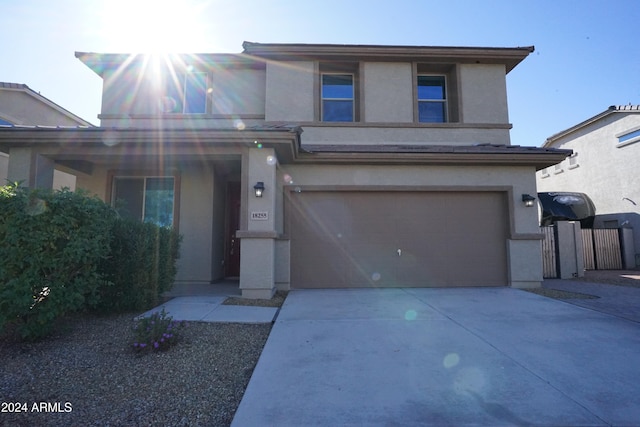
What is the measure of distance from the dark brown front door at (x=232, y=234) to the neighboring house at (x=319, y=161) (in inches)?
1.6

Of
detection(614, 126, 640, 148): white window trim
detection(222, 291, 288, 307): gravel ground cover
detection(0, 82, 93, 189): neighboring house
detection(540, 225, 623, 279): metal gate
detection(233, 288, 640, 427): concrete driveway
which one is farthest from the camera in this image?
detection(614, 126, 640, 148): white window trim

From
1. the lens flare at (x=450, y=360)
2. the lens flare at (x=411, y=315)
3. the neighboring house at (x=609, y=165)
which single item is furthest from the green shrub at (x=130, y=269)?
the neighboring house at (x=609, y=165)

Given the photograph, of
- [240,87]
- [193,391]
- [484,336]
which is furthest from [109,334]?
[240,87]

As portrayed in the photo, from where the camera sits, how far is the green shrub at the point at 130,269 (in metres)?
5.58

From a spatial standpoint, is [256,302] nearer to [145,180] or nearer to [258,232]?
[258,232]

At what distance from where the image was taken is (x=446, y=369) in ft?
11.5

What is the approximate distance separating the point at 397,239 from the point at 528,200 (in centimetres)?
327

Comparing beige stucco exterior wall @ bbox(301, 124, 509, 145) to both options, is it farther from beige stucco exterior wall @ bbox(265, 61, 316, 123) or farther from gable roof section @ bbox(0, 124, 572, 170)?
gable roof section @ bbox(0, 124, 572, 170)

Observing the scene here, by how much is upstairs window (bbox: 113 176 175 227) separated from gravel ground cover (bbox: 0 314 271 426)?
175 inches

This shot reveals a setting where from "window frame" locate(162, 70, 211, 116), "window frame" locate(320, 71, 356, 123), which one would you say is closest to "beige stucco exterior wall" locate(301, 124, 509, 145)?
"window frame" locate(320, 71, 356, 123)

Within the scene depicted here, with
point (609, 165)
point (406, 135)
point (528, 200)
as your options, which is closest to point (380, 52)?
point (406, 135)

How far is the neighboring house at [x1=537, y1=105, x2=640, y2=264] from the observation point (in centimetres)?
1455

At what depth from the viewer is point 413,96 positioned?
9.82 meters

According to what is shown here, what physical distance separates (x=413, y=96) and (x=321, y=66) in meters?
2.78
